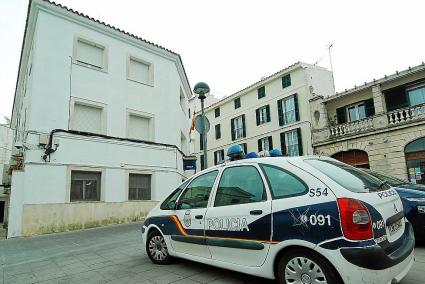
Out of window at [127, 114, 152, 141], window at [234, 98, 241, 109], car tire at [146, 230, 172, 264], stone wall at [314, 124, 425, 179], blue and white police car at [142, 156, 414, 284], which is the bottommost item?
car tire at [146, 230, 172, 264]

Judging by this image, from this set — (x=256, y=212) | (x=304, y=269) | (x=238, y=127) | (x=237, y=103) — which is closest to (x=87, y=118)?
(x=256, y=212)

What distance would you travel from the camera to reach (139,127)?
1395 cm

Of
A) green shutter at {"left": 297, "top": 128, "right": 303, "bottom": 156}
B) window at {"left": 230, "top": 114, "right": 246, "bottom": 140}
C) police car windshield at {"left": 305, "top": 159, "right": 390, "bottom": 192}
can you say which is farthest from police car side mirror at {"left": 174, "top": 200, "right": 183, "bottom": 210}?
window at {"left": 230, "top": 114, "right": 246, "bottom": 140}

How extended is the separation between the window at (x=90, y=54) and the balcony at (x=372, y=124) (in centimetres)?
1533

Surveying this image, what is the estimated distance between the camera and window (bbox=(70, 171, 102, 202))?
11273mm

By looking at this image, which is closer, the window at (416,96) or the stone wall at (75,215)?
the stone wall at (75,215)

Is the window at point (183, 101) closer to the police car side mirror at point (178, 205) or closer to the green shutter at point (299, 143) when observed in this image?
the green shutter at point (299, 143)

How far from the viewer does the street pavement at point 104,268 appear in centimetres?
393

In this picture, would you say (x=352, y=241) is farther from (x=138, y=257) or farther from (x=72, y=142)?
(x=72, y=142)

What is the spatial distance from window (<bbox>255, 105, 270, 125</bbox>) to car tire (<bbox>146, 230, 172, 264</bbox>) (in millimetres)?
21934

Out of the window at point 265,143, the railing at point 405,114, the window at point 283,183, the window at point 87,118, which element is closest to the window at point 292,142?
the window at point 265,143

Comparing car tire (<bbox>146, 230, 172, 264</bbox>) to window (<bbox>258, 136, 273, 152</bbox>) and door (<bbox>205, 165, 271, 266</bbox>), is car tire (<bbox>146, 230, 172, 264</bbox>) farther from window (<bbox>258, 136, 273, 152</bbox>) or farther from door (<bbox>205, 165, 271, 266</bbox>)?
window (<bbox>258, 136, 273, 152</bbox>)

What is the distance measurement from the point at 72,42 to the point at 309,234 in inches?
506

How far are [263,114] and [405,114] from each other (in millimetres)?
11669
